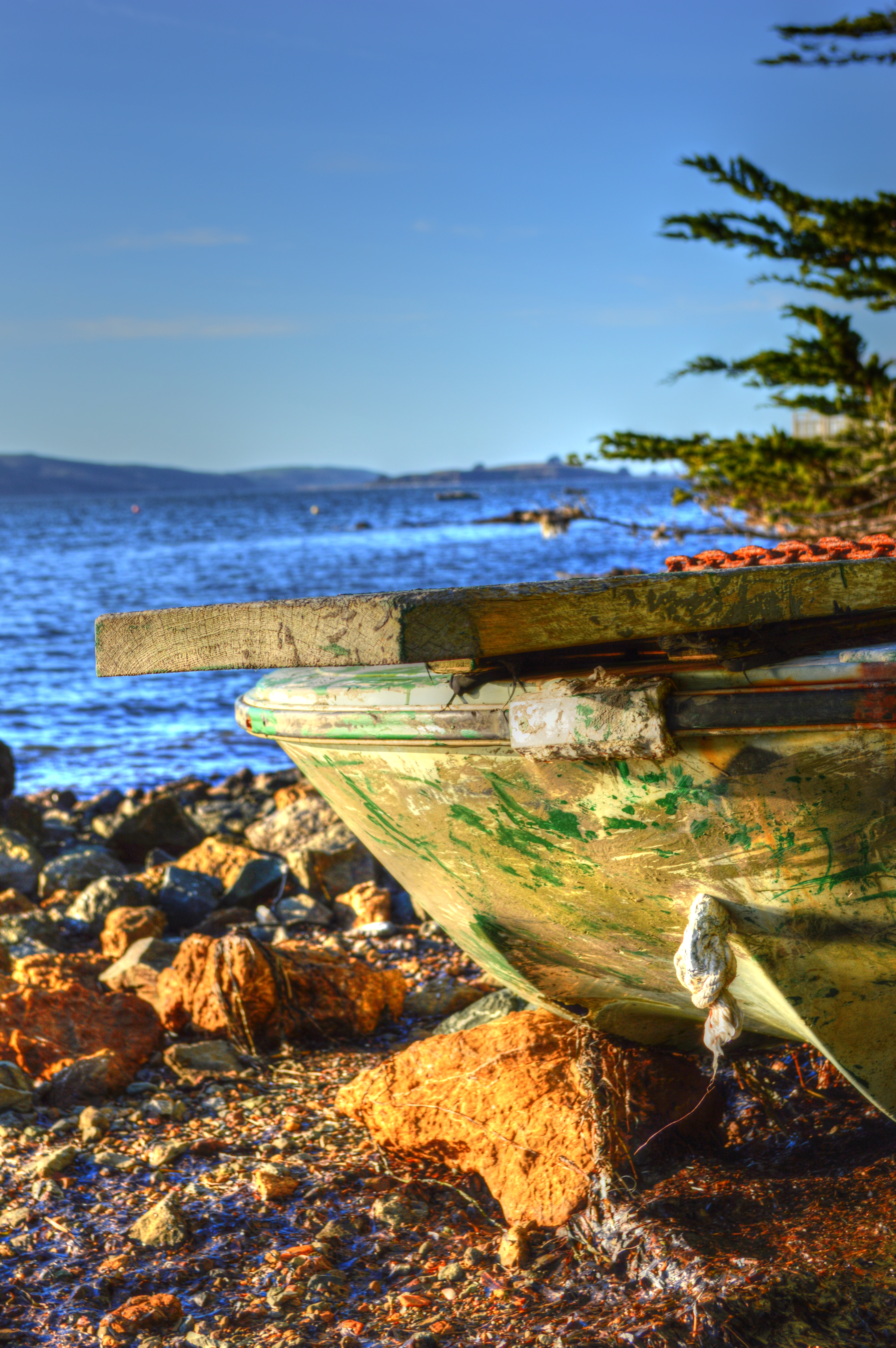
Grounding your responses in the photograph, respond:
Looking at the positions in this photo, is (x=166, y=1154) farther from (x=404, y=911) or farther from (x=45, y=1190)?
(x=404, y=911)

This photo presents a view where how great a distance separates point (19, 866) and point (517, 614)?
4.72 m

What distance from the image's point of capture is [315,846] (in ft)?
19.4

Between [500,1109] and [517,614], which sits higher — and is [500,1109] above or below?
below

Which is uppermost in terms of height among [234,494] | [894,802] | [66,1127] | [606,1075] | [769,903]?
[234,494]

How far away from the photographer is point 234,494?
195500mm

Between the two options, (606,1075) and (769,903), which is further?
(606,1075)

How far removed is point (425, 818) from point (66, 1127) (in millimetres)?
1604

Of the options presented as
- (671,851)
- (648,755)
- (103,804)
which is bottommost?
(103,804)

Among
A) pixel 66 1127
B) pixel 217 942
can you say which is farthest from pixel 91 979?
pixel 66 1127

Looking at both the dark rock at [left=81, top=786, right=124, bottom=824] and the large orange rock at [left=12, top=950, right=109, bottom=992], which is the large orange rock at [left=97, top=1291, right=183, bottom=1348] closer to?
the large orange rock at [left=12, top=950, right=109, bottom=992]

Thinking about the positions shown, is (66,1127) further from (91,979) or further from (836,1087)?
(836,1087)

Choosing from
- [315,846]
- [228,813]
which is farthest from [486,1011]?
[228,813]

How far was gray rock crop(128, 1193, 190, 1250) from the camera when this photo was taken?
2465mm

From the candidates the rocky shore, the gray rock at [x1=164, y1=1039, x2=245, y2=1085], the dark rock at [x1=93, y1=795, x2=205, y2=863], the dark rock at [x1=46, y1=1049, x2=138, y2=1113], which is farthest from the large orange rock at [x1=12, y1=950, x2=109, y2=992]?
the dark rock at [x1=93, y1=795, x2=205, y2=863]
